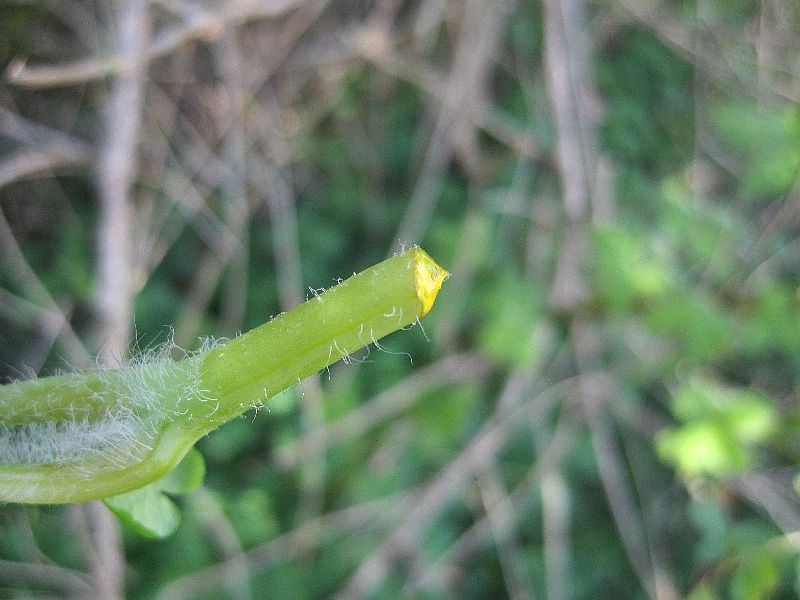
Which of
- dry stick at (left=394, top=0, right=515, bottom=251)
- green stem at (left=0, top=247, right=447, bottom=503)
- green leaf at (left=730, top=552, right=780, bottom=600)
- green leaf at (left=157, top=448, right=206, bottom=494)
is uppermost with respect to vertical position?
dry stick at (left=394, top=0, right=515, bottom=251)

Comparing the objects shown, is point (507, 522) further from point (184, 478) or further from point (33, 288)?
point (184, 478)

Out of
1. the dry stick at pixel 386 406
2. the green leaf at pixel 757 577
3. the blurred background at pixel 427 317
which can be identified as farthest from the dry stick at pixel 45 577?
the green leaf at pixel 757 577

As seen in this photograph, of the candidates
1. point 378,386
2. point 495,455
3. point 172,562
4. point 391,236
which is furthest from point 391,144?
point 172,562

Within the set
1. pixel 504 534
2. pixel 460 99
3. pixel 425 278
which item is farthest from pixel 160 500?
pixel 460 99

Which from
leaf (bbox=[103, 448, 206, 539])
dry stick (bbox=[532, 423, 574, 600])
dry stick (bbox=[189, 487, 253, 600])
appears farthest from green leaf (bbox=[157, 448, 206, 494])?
dry stick (bbox=[532, 423, 574, 600])

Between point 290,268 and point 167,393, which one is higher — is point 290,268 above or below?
above

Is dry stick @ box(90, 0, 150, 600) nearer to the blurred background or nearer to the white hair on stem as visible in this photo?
the blurred background
